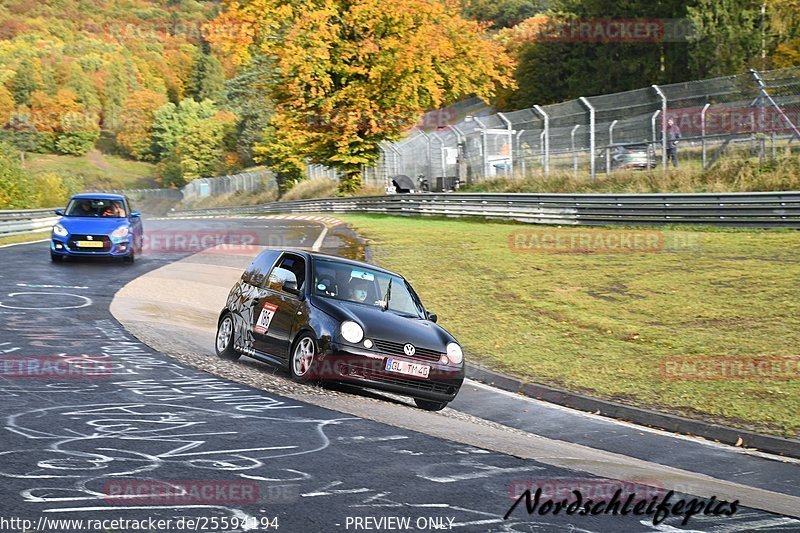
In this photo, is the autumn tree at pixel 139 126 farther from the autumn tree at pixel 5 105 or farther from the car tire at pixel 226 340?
the car tire at pixel 226 340

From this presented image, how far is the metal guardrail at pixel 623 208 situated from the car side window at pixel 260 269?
50.8 feet

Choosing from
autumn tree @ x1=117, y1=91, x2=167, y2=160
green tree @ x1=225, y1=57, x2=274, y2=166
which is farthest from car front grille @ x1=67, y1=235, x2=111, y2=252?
autumn tree @ x1=117, y1=91, x2=167, y2=160

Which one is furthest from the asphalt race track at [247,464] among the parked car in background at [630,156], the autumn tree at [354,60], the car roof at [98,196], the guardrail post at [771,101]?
the autumn tree at [354,60]

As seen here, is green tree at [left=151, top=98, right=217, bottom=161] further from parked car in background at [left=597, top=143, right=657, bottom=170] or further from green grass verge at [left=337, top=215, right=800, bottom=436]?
green grass verge at [left=337, top=215, right=800, bottom=436]

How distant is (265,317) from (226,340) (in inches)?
43.2

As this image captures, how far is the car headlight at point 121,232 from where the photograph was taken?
76.0ft

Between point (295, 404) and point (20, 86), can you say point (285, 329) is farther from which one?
point (20, 86)

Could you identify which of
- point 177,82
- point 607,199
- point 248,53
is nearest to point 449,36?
point 248,53

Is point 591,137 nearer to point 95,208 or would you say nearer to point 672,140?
point 672,140

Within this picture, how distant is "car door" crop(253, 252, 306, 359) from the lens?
1096cm

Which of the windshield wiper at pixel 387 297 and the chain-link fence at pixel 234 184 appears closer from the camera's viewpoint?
the windshield wiper at pixel 387 297

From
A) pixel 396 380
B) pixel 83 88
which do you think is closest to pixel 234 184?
pixel 83 88

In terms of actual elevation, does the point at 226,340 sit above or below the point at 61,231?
below

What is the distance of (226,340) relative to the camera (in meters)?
12.3
